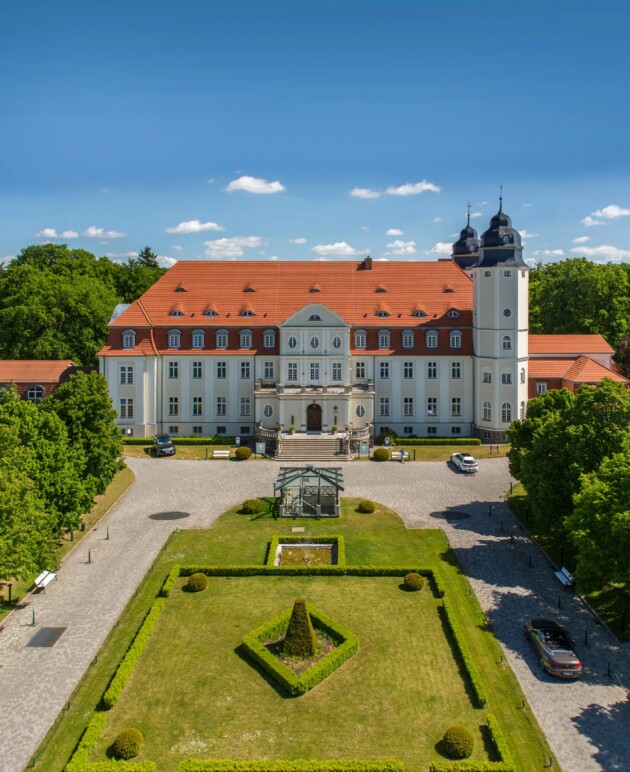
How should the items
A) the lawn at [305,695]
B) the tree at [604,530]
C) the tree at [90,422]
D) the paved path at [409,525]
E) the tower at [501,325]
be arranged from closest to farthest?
the lawn at [305,695] < the paved path at [409,525] < the tree at [604,530] < the tree at [90,422] < the tower at [501,325]

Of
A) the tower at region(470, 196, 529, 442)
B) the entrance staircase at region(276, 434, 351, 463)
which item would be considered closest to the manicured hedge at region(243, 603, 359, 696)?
the entrance staircase at region(276, 434, 351, 463)

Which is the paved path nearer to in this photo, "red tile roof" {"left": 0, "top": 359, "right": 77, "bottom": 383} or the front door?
the front door

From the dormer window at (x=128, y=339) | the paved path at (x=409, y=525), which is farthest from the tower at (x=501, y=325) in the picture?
the dormer window at (x=128, y=339)

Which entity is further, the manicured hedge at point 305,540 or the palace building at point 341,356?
the palace building at point 341,356

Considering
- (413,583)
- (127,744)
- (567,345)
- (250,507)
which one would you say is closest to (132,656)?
(127,744)

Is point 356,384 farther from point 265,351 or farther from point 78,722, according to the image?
point 78,722

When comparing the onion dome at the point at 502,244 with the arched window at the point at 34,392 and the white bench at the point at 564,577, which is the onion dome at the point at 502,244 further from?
the arched window at the point at 34,392

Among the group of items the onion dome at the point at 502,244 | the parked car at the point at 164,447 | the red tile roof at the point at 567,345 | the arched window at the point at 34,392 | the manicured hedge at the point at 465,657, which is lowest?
the manicured hedge at the point at 465,657
